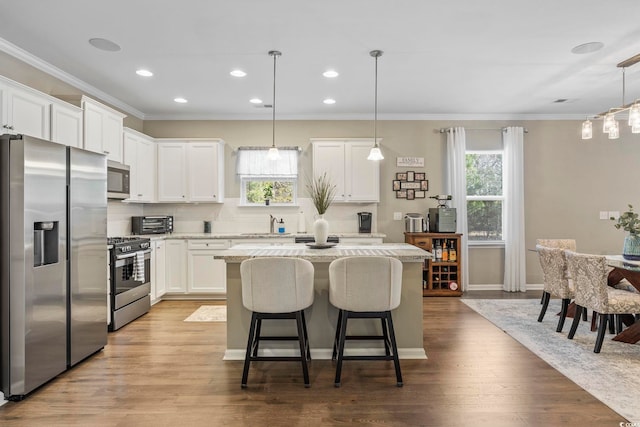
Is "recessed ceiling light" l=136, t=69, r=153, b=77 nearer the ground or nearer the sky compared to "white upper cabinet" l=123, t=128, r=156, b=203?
nearer the sky

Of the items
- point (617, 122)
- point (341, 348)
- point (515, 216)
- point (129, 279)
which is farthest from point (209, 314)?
point (617, 122)

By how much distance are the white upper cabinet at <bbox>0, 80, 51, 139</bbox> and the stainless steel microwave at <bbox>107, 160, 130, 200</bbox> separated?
1.01 m

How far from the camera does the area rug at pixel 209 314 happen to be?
444 cm

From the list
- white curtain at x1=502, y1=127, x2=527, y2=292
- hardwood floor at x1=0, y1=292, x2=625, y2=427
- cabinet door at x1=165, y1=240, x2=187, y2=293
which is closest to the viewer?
hardwood floor at x1=0, y1=292, x2=625, y2=427

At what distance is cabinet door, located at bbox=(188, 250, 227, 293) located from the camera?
5371 millimetres

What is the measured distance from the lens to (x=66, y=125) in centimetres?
359

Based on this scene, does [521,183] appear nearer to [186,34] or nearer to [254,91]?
[254,91]

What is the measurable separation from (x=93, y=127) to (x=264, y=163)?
2480 millimetres

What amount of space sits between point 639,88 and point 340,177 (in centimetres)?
397

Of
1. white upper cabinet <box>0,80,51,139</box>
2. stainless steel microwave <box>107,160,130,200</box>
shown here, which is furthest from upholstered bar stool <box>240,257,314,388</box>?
stainless steel microwave <box>107,160,130,200</box>

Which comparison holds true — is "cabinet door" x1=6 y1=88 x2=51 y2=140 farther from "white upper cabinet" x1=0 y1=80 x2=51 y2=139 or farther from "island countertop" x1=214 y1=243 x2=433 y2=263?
"island countertop" x1=214 y1=243 x2=433 y2=263

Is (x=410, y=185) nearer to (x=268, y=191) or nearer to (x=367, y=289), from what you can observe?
(x=268, y=191)

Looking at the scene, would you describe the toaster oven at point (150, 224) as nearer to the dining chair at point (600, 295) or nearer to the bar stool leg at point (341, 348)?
the bar stool leg at point (341, 348)

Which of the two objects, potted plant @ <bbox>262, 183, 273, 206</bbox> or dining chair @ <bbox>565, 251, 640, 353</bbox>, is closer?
dining chair @ <bbox>565, 251, 640, 353</bbox>
